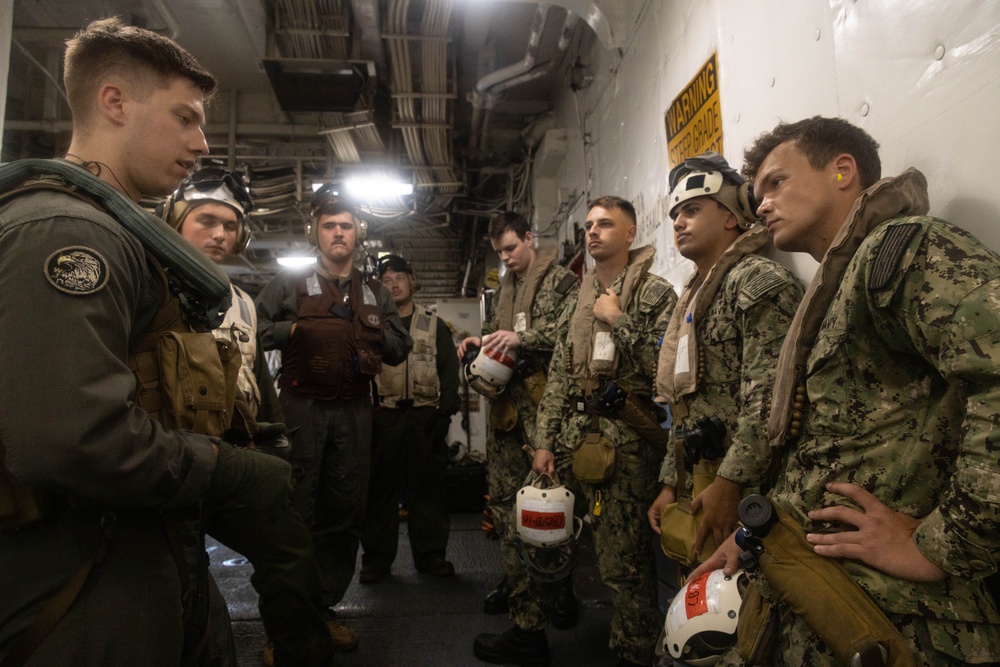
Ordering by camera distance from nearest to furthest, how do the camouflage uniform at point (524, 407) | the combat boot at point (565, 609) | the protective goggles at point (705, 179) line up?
the protective goggles at point (705, 179) < the combat boot at point (565, 609) < the camouflage uniform at point (524, 407)

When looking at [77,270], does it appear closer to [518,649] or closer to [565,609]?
[518,649]

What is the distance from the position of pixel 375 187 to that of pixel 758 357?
6072 mm

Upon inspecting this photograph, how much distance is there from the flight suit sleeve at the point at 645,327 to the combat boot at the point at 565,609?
1.46 meters

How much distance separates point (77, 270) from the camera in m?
0.93

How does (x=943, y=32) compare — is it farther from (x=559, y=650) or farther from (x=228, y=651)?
(x=559, y=650)

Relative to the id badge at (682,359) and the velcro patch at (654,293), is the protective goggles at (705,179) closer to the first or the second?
the velcro patch at (654,293)

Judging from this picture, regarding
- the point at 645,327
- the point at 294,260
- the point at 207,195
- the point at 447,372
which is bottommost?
the point at 447,372

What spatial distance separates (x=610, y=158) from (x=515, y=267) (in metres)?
1.47

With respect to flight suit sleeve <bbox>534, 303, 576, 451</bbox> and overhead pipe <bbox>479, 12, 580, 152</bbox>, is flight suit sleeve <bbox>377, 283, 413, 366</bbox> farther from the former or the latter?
overhead pipe <bbox>479, 12, 580, 152</bbox>

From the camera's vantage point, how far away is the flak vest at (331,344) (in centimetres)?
286

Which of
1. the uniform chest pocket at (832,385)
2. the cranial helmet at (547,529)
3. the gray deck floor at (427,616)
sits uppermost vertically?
the uniform chest pocket at (832,385)

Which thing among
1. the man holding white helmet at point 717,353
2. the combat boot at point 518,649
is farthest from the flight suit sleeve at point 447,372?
the man holding white helmet at point 717,353

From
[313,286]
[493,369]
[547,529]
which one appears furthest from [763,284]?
[313,286]

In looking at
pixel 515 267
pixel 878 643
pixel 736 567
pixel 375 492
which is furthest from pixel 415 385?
pixel 878 643
